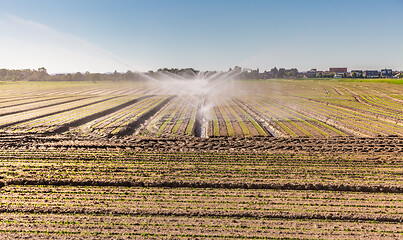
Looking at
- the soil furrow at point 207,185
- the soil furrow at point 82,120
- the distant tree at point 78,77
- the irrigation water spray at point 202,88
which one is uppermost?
the distant tree at point 78,77

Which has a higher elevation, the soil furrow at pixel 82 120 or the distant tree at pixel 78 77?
the distant tree at pixel 78 77

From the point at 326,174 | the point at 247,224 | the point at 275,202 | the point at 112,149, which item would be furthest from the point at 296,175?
the point at 112,149

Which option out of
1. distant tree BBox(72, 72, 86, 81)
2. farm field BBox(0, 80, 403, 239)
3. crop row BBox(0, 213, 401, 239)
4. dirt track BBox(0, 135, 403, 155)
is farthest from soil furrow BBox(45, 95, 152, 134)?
distant tree BBox(72, 72, 86, 81)

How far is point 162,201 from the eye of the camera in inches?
448

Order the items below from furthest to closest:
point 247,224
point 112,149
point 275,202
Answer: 1. point 112,149
2. point 275,202
3. point 247,224

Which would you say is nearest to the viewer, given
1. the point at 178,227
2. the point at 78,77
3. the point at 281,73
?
the point at 178,227

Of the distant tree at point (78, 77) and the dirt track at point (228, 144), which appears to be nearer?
the dirt track at point (228, 144)

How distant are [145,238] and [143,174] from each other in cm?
554

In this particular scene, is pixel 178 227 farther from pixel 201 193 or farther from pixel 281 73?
pixel 281 73

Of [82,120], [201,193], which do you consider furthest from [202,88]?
[201,193]

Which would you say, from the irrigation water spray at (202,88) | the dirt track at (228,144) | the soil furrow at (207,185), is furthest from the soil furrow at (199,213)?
the irrigation water spray at (202,88)

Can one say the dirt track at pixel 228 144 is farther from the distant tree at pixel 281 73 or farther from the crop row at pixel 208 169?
the distant tree at pixel 281 73

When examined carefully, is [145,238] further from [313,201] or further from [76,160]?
[76,160]

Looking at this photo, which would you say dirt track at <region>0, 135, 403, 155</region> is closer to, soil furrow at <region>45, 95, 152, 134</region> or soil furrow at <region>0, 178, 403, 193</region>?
soil furrow at <region>45, 95, 152, 134</region>
